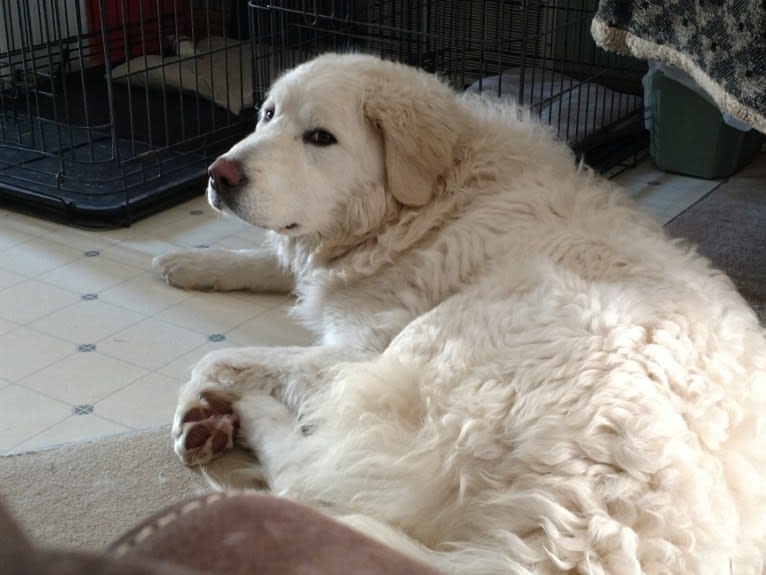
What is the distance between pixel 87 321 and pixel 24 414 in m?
0.47

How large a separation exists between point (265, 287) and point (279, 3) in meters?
1.80

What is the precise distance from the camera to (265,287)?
276cm

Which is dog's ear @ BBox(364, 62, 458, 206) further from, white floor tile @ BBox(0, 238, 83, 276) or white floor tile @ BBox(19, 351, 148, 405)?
white floor tile @ BBox(0, 238, 83, 276)

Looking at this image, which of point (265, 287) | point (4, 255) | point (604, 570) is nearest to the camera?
point (604, 570)

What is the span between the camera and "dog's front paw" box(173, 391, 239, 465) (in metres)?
A: 1.99

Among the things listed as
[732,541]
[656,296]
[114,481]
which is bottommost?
[114,481]

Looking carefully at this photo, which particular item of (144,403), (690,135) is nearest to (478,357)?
(144,403)

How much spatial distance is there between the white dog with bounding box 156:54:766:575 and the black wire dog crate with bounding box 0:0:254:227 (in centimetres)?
98

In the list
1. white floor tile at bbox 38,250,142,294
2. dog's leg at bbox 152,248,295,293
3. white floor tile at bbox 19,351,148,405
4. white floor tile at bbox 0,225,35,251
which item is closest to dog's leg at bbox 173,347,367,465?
white floor tile at bbox 19,351,148,405

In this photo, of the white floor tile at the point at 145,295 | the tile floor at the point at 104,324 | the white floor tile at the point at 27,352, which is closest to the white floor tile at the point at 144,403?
the tile floor at the point at 104,324

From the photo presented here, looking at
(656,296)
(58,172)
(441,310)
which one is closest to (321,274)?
(441,310)

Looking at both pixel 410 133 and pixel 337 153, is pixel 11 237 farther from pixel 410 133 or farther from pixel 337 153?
pixel 410 133

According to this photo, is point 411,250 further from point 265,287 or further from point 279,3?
point 279,3

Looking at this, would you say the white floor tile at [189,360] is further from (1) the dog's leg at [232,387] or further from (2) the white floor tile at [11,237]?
(2) the white floor tile at [11,237]
